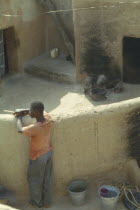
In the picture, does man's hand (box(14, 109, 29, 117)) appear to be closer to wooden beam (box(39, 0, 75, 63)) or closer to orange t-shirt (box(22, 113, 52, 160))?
orange t-shirt (box(22, 113, 52, 160))

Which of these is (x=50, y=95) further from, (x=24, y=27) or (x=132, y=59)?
(x=24, y=27)

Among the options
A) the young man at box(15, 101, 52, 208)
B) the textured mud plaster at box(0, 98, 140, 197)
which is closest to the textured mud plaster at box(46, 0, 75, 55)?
the textured mud plaster at box(0, 98, 140, 197)

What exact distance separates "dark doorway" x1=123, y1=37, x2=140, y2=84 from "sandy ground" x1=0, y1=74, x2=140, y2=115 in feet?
0.88

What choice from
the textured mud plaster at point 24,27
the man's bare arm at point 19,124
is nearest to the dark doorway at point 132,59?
the textured mud plaster at point 24,27

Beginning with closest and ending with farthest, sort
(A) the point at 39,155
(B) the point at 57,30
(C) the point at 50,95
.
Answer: (A) the point at 39,155 → (C) the point at 50,95 → (B) the point at 57,30

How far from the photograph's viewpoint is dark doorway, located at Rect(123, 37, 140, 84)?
977cm

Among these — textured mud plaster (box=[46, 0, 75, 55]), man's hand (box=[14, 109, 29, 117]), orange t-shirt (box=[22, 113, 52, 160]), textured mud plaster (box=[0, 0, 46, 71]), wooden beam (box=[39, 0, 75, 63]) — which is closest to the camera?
orange t-shirt (box=[22, 113, 52, 160])

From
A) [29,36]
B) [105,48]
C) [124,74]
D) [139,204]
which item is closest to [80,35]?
[105,48]

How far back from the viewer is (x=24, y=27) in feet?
36.4

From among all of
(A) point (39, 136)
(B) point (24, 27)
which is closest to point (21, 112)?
(A) point (39, 136)

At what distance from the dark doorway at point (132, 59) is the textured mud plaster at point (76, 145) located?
4.79 m

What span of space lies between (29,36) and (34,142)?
7254mm

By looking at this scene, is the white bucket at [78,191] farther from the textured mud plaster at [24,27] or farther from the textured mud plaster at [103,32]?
the textured mud plaster at [24,27]

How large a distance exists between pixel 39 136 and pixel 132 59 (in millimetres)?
5783
